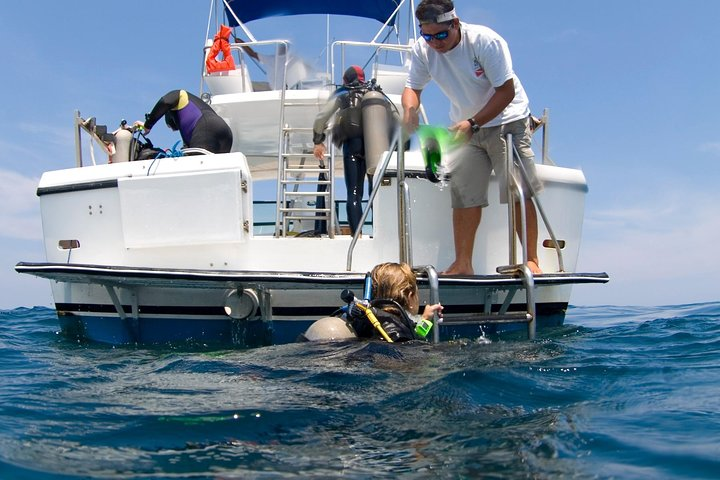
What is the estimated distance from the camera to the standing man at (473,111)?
5020 millimetres

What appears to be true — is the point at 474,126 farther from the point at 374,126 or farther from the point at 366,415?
the point at 366,415

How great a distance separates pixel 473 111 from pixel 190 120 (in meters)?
2.61

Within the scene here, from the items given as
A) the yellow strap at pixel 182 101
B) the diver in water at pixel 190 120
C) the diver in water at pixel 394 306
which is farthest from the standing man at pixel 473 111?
the yellow strap at pixel 182 101

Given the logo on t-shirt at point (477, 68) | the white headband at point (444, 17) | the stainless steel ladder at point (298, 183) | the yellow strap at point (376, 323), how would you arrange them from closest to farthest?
1. the yellow strap at point (376, 323)
2. the white headband at point (444, 17)
3. the logo on t-shirt at point (477, 68)
4. the stainless steel ladder at point (298, 183)

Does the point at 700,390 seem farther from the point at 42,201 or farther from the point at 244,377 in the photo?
the point at 42,201

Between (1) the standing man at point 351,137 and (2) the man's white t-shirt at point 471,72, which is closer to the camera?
(2) the man's white t-shirt at point 471,72

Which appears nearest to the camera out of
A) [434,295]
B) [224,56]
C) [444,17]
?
[434,295]

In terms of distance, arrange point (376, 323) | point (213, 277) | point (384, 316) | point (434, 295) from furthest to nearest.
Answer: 1. point (213, 277)
2. point (434, 295)
3. point (384, 316)
4. point (376, 323)

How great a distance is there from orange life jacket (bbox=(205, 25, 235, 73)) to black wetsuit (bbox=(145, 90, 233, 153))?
2673mm

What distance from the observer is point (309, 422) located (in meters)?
2.71

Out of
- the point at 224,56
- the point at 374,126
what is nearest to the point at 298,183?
the point at 374,126

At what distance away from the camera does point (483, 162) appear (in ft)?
17.8

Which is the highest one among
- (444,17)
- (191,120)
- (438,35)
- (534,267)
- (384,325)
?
(444,17)

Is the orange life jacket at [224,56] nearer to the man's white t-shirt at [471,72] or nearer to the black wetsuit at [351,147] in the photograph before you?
the black wetsuit at [351,147]
